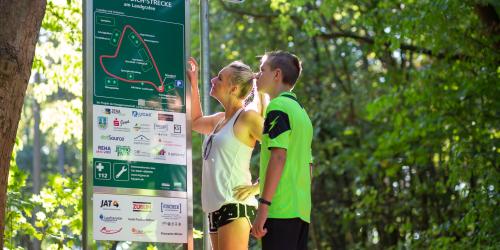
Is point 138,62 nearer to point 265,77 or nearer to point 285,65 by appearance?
point 265,77

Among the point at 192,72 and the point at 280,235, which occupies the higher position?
the point at 192,72

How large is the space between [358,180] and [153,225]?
14601 millimetres

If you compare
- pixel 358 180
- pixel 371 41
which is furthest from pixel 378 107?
pixel 358 180

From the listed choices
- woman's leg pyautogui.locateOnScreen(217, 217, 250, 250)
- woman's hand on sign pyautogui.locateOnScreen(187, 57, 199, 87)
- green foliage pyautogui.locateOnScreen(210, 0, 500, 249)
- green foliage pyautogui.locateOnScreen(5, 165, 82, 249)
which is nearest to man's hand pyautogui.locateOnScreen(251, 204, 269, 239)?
woman's leg pyautogui.locateOnScreen(217, 217, 250, 250)

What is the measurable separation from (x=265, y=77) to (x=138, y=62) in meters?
0.87

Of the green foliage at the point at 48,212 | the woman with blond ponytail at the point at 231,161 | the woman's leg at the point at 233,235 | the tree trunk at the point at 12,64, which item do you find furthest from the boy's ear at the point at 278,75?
the green foliage at the point at 48,212

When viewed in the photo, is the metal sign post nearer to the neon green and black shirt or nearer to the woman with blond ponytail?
the woman with blond ponytail

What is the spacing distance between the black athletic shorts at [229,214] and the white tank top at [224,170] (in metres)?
0.03

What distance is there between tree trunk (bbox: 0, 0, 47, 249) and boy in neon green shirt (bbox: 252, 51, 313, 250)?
4.67 ft

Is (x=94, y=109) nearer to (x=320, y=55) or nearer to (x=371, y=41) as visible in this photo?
(x=371, y=41)

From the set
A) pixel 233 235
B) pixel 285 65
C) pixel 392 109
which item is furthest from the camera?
pixel 392 109

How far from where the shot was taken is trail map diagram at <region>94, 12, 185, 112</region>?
21.5 feet

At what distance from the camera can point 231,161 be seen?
6613mm

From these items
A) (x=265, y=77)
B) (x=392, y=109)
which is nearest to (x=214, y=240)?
(x=265, y=77)
